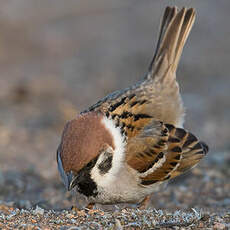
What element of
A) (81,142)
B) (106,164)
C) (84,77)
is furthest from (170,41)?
(84,77)

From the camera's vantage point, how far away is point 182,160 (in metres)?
6.32

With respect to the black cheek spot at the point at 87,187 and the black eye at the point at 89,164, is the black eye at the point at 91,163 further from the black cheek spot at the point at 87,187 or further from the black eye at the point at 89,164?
the black cheek spot at the point at 87,187

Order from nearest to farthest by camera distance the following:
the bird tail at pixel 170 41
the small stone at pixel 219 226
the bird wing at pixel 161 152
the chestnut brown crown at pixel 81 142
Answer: the small stone at pixel 219 226 < the chestnut brown crown at pixel 81 142 < the bird wing at pixel 161 152 < the bird tail at pixel 170 41

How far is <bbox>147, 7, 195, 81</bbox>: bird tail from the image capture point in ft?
23.4

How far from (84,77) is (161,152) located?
685 centimetres

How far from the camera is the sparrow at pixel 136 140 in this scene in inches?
197

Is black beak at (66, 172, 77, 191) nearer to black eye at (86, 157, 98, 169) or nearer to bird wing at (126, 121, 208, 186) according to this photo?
black eye at (86, 157, 98, 169)

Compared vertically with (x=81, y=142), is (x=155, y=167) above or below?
above

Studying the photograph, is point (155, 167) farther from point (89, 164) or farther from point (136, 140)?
point (89, 164)

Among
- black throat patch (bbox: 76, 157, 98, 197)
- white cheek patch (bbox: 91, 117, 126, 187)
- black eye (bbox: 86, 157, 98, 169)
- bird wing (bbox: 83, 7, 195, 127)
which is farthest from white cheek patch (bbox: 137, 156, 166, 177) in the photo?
black eye (bbox: 86, 157, 98, 169)

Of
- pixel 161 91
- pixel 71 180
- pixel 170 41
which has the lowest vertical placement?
pixel 71 180

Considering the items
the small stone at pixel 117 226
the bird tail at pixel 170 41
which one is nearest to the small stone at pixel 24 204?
the small stone at pixel 117 226

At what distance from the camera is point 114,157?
5.38m

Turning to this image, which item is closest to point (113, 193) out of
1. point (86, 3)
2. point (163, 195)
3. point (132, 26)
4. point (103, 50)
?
point (163, 195)
